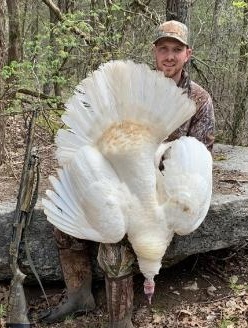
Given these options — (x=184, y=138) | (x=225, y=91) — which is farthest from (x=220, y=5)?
(x=184, y=138)

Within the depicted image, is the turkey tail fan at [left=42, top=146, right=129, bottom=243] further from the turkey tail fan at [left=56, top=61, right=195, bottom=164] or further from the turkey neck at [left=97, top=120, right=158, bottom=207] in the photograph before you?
the turkey tail fan at [left=56, top=61, right=195, bottom=164]

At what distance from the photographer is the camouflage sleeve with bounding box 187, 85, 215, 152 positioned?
3871 mm

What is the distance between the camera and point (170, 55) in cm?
375

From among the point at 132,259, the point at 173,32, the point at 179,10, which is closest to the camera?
the point at 132,259

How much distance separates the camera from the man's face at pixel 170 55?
3738mm

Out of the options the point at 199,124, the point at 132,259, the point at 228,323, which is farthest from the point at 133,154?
the point at 228,323

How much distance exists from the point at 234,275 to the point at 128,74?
2.36 m

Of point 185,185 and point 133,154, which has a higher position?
point 133,154

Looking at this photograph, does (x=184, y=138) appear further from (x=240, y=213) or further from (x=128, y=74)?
(x=240, y=213)

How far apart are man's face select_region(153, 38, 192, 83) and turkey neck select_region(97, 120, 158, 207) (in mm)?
851

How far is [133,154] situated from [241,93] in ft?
17.2

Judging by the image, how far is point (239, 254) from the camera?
15.7ft

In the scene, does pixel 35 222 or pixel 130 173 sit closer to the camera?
pixel 130 173

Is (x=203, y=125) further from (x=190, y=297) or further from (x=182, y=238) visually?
(x=190, y=297)
